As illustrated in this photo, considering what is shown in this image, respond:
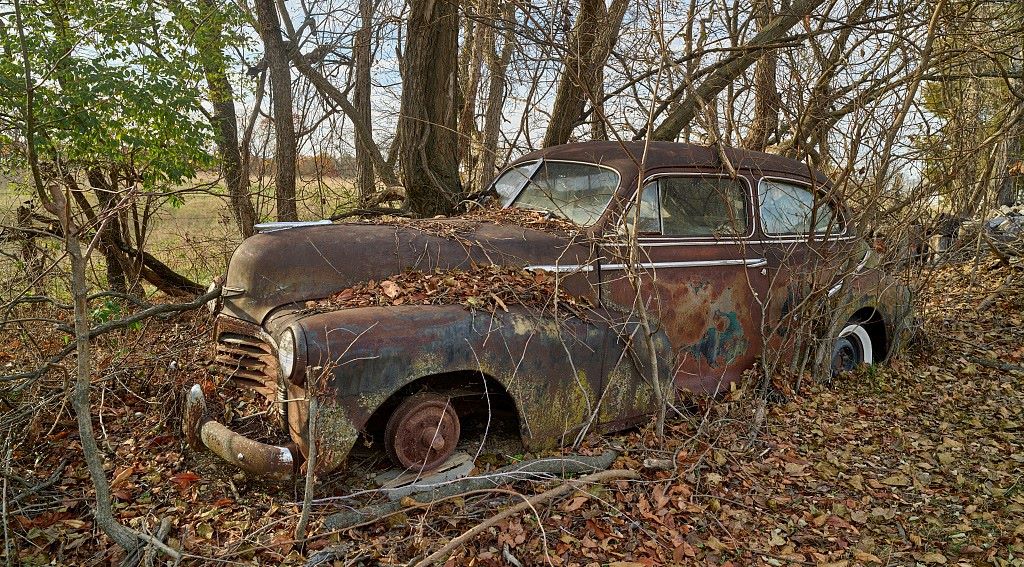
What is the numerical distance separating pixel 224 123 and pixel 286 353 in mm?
7442

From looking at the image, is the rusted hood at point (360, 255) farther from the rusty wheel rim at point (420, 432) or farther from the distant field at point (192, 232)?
the distant field at point (192, 232)

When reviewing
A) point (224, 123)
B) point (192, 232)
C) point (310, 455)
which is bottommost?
point (310, 455)

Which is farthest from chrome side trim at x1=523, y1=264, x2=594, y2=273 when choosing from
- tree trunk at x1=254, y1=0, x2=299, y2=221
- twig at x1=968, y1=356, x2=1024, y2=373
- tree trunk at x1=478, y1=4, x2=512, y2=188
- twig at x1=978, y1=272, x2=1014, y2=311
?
twig at x1=978, y1=272, x2=1014, y2=311

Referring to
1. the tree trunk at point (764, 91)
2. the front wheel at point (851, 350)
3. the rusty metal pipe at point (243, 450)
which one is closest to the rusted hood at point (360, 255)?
the rusty metal pipe at point (243, 450)

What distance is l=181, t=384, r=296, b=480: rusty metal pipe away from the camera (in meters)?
2.97

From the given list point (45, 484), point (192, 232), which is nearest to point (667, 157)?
point (45, 484)

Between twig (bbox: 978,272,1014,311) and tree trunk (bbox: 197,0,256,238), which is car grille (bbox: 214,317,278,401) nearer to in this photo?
tree trunk (bbox: 197,0,256,238)

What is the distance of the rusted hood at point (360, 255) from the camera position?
3586 millimetres

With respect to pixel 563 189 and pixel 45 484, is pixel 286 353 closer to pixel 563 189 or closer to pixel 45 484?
pixel 45 484

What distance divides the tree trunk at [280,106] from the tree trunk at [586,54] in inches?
137

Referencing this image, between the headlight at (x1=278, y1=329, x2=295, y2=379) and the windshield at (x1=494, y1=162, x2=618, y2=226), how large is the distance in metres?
2.08

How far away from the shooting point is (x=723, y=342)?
4.68 metres

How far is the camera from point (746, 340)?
15.9 ft

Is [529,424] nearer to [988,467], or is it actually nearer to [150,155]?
[988,467]
